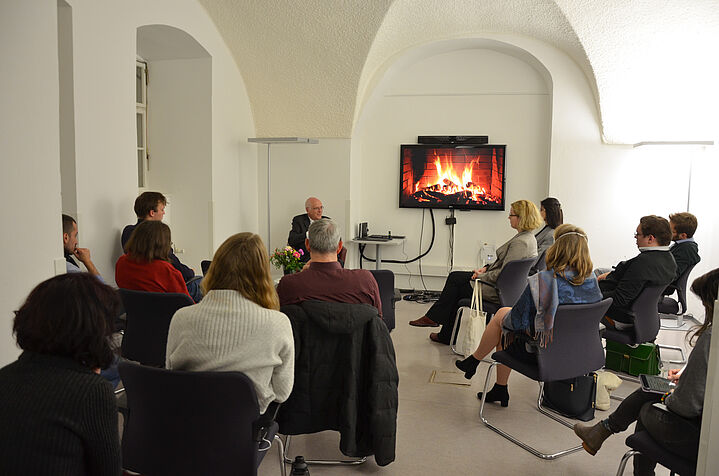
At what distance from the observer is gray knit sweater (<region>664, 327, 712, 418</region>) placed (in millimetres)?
2240

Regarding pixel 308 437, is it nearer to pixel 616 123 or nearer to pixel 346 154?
pixel 346 154

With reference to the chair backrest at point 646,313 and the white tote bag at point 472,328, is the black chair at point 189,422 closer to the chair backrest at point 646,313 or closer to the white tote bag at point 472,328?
the white tote bag at point 472,328

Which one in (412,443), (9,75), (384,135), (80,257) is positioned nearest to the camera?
(9,75)

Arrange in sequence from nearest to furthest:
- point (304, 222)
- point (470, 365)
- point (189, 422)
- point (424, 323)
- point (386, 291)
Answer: point (189, 422), point (470, 365), point (386, 291), point (424, 323), point (304, 222)

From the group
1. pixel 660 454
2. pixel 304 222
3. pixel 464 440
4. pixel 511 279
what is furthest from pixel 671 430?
pixel 304 222

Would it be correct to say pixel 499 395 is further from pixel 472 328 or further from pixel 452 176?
pixel 452 176

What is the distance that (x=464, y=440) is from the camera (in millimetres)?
3436

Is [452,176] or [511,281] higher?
[452,176]

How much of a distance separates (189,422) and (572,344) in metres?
2.18

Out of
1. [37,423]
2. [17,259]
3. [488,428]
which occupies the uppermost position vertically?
[17,259]

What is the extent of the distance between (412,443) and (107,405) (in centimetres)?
226

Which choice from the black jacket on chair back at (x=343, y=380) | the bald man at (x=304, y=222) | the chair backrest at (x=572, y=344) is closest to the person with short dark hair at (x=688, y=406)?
the chair backrest at (x=572, y=344)

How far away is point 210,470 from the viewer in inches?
80.4

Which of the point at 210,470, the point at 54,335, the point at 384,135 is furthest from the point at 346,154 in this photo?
the point at 54,335
